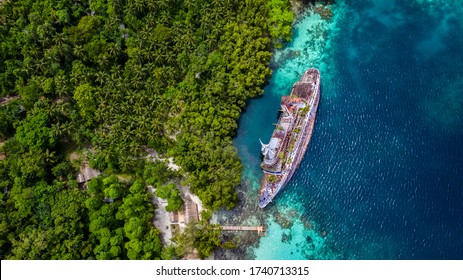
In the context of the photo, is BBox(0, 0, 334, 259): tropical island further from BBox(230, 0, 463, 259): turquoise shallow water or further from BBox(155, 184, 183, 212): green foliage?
BBox(230, 0, 463, 259): turquoise shallow water

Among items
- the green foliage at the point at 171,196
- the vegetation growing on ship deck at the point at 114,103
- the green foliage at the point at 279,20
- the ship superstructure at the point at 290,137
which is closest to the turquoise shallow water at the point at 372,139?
the ship superstructure at the point at 290,137

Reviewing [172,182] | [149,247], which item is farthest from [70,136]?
[149,247]

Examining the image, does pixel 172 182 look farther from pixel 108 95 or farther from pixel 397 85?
pixel 397 85

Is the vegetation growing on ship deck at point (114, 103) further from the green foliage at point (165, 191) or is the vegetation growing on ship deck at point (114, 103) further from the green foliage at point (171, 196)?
the green foliage at point (171, 196)

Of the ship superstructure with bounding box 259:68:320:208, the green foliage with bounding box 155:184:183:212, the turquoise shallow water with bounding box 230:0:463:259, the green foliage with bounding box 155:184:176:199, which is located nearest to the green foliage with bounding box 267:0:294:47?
the turquoise shallow water with bounding box 230:0:463:259

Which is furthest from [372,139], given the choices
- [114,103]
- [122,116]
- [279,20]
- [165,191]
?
[114,103]

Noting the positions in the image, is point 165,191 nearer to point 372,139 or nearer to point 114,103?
point 114,103
